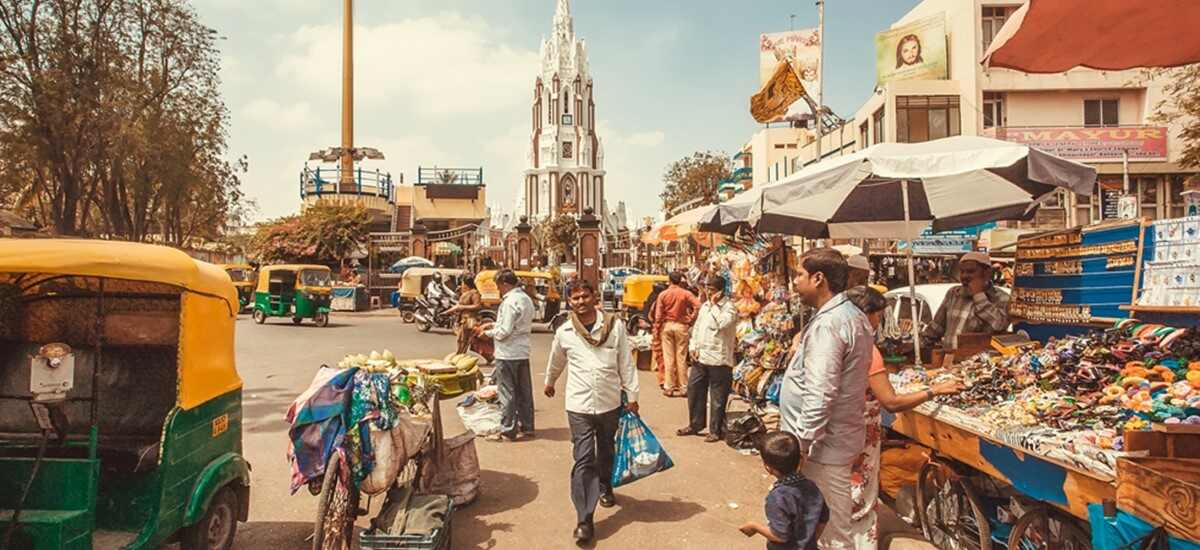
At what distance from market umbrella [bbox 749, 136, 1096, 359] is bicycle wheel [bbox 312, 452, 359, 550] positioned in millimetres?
4227

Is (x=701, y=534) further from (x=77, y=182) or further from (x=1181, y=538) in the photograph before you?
(x=77, y=182)

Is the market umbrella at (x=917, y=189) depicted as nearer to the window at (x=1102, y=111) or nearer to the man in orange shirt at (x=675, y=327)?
the man in orange shirt at (x=675, y=327)

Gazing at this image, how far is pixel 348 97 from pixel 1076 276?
48.6 meters

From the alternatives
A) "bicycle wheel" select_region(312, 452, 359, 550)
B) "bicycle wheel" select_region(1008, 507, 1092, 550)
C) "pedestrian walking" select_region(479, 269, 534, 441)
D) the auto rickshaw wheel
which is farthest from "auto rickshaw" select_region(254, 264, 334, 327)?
"bicycle wheel" select_region(1008, 507, 1092, 550)

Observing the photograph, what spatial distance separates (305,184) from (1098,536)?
169 ft

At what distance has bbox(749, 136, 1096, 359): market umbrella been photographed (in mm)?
5293

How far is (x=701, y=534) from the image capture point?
4.67 m

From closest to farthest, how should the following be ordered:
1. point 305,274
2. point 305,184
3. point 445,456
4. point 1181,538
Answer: point 1181,538 → point 445,456 → point 305,274 → point 305,184

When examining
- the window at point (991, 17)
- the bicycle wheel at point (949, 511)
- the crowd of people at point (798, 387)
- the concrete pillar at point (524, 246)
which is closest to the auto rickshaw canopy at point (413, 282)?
the concrete pillar at point (524, 246)

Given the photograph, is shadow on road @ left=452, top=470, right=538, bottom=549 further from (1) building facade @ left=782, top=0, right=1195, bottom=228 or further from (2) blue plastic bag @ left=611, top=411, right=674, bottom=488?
(1) building facade @ left=782, top=0, right=1195, bottom=228

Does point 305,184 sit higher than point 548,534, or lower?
higher

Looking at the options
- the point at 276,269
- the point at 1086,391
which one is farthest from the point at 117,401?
the point at 276,269

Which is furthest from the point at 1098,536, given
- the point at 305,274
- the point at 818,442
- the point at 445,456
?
the point at 305,274

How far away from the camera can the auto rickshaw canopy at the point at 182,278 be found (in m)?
3.19
